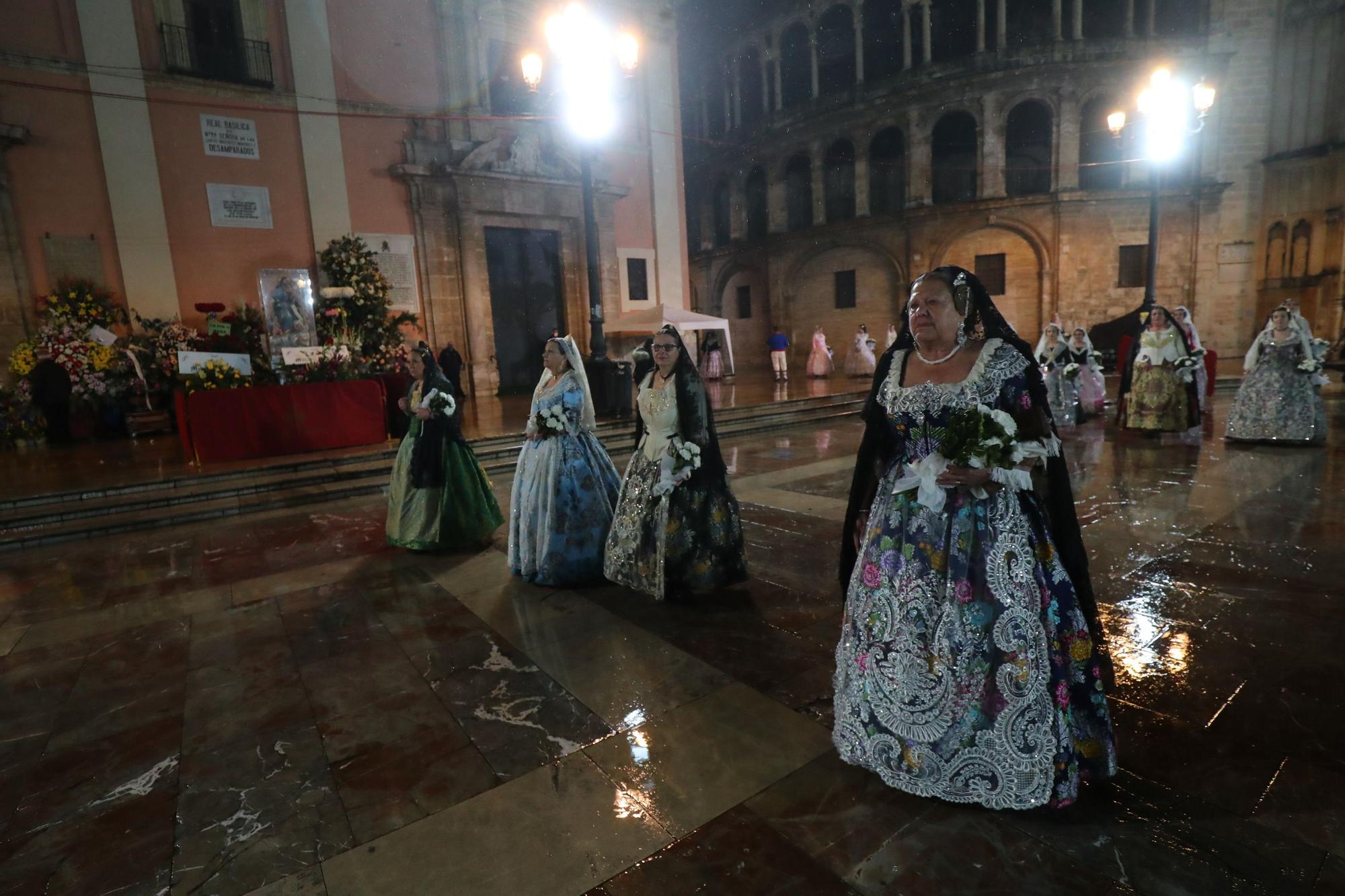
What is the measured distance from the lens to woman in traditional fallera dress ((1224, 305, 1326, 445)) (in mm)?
8203

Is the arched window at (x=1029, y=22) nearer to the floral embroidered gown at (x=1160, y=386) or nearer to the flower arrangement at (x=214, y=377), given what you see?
the floral embroidered gown at (x=1160, y=386)

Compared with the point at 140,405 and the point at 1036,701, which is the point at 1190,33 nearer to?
→ the point at 1036,701

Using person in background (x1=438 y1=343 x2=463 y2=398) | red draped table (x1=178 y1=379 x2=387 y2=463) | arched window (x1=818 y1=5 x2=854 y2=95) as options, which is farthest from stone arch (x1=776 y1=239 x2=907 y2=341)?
red draped table (x1=178 y1=379 x2=387 y2=463)

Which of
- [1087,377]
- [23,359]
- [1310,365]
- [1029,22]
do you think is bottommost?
[1087,377]

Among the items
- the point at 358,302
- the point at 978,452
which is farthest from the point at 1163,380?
the point at 358,302

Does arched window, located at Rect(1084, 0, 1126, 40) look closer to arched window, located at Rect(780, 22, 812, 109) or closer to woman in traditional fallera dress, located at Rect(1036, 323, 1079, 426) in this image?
arched window, located at Rect(780, 22, 812, 109)

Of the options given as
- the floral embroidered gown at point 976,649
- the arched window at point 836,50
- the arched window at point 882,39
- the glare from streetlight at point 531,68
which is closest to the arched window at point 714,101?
the arched window at point 836,50

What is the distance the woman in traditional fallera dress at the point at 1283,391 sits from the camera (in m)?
8.20

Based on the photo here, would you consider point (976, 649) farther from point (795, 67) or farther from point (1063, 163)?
point (795, 67)

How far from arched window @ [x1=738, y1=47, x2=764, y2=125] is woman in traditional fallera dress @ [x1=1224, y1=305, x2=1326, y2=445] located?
21842 millimetres

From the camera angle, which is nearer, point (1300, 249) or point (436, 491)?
point (436, 491)

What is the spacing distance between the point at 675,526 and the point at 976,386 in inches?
89.8

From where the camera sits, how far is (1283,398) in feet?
27.2

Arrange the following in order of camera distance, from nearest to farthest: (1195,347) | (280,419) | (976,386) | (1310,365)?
(976,386), (1310,365), (280,419), (1195,347)
